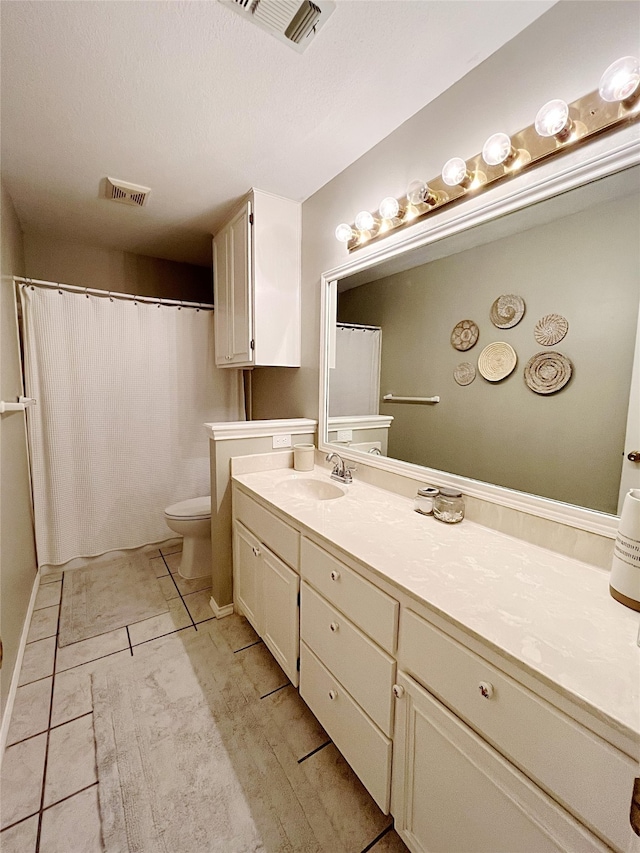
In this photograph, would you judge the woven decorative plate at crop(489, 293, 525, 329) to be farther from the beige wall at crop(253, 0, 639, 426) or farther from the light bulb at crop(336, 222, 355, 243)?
the light bulb at crop(336, 222, 355, 243)

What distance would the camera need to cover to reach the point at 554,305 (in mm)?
1035

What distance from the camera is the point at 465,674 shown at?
→ 731 mm

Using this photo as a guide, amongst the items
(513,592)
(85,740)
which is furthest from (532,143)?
(85,740)

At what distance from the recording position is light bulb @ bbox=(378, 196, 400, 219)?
1448mm

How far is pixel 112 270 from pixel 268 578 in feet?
8.93

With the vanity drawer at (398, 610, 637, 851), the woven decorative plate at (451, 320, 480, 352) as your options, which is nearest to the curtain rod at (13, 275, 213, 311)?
the woven decorative plate at (451, 320, 480, 352)

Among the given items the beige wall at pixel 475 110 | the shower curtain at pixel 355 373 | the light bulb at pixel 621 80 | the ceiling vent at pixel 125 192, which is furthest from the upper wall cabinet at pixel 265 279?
the light bulb at pixel 621 80

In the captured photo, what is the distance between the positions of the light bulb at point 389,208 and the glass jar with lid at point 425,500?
1.14 metres

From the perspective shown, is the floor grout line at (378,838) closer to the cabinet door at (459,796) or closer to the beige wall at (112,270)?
the cabinet door at (459,796)

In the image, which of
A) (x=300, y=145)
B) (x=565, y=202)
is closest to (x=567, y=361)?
(x=565, y=202)

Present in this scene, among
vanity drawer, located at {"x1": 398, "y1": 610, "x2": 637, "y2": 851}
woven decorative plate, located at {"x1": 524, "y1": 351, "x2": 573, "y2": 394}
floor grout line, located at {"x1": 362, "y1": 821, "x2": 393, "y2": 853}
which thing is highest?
woven decorative plate, located at {"x1": 524, "y1": 351, "x2": 573, "y2": 394}

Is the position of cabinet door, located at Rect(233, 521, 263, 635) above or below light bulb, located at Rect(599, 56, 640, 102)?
below

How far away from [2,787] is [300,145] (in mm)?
2668

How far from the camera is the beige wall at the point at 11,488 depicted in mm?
1412
